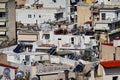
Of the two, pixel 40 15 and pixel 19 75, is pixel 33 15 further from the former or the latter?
pixel 19 75

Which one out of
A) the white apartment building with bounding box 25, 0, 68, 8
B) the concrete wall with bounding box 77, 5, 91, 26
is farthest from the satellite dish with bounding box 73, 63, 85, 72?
the white apartment building with bounding box 25, 0, 68, 8

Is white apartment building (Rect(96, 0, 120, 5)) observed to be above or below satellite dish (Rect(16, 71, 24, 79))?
above

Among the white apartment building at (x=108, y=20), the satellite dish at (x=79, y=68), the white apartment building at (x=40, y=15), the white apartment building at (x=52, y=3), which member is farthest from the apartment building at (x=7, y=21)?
the satellite dish at (x=79, y=68)

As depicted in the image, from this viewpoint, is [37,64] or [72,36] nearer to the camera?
[37,64]

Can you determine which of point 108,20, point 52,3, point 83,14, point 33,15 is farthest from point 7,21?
point 52,3

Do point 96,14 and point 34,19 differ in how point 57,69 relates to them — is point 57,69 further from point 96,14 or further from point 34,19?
point 34,19

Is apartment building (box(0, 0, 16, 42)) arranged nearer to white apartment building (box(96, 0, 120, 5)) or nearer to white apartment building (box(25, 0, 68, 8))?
white apartment building (box(96, 0, 120, 5))

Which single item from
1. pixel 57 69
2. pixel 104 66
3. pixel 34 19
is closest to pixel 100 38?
pixel 57 69
